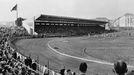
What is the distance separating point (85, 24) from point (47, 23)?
2245cm

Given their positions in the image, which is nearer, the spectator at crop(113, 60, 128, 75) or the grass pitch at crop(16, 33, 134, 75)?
the spectator at crop(113, 60, 128, 75)

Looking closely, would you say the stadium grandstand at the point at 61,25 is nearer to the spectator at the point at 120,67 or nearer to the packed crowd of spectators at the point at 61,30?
the packed crowd of spectators at the point at 61,30

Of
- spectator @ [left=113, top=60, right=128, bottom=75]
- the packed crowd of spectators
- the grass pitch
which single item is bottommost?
the grass pitch

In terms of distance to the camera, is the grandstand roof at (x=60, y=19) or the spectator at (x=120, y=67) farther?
the grandstand roof at (x=60, y=19)

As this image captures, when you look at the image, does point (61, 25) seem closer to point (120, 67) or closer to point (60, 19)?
point (60, 19)

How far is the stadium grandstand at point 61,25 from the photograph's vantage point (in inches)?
2721

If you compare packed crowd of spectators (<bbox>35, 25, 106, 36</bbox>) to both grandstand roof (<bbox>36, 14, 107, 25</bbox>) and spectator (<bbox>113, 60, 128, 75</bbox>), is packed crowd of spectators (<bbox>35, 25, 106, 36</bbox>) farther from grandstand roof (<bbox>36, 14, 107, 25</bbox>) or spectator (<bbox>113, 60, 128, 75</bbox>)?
spectator (<bbox>113, 60, 128, 75</bbox>)

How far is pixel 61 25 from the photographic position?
80188 millimetres

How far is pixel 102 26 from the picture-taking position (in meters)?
106

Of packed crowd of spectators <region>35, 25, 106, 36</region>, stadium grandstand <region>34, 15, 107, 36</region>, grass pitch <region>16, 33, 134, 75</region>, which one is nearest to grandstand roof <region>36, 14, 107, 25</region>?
stadium grandstand <region>34, 15, 107, 36</region>

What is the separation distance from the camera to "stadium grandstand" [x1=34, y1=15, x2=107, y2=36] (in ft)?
227

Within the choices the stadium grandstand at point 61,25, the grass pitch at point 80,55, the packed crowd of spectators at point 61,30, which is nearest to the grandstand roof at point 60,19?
the stadium grandstand at point 61,25

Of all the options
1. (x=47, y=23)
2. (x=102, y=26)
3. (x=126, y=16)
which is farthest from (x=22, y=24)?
(x=126, y=16)

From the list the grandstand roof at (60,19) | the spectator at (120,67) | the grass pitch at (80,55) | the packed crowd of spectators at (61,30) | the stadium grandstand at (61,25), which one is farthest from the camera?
the grandstand roof at (60,19)
